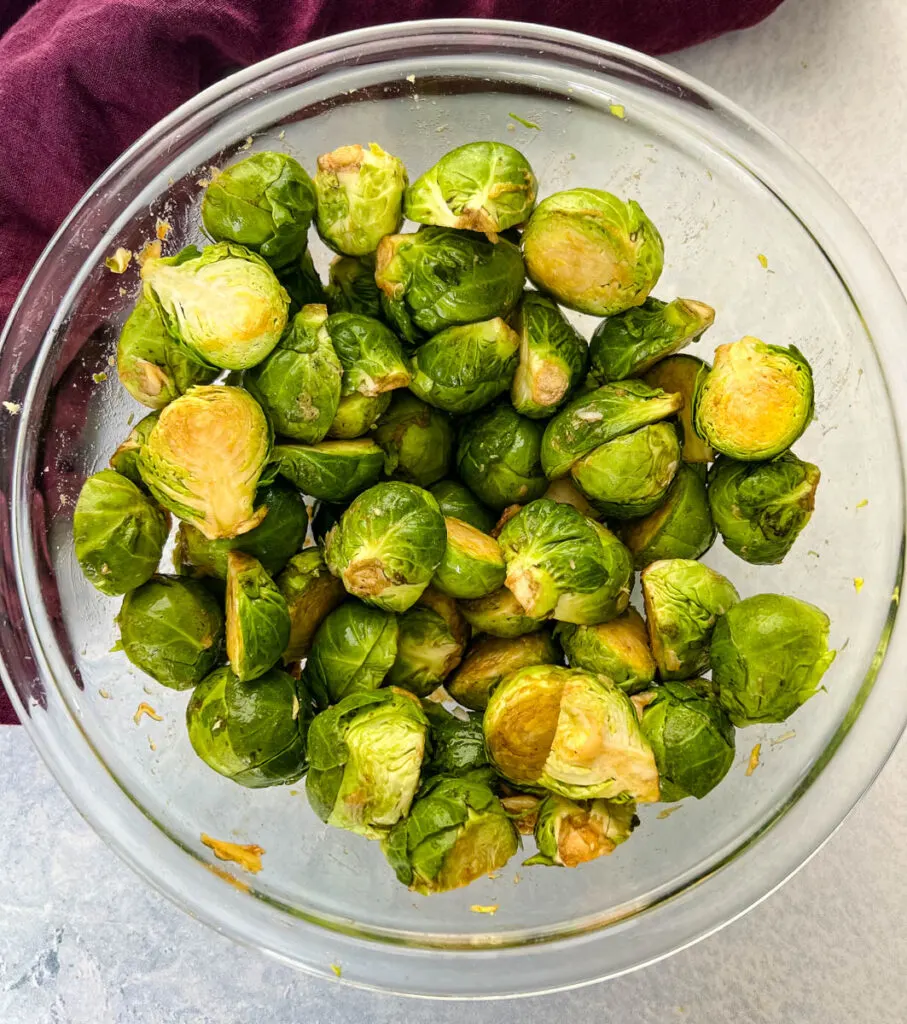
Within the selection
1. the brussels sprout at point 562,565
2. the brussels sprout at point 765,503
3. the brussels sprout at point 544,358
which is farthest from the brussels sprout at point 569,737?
the brussels sprout at point 544,358

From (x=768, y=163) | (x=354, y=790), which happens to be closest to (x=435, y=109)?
(x=768, y=163)

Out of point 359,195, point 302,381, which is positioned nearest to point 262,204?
point 359,195

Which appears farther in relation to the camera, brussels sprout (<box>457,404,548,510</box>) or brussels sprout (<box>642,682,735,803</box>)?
brussels sprout (<box>457,404,548,510</box>)

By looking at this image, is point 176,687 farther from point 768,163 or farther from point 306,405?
point 768,163

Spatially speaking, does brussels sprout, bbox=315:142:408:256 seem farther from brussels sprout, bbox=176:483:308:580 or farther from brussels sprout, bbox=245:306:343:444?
brussels sprout, bbox=176:483:308:580

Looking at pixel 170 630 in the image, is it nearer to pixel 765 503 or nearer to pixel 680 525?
pixel 680 525

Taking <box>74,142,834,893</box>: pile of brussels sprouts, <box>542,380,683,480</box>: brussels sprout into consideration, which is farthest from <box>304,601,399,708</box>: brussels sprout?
<box>542,380,683,480</box>: brussels sprout

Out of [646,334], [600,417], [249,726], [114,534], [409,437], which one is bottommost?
[249,726]

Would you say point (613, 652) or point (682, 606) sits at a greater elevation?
point (682, 606)
